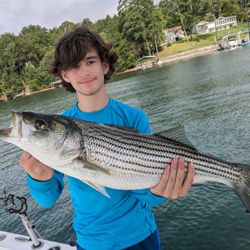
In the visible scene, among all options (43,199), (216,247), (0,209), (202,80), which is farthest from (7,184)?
(202,80)

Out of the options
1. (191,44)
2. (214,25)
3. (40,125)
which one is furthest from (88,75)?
(214,25)

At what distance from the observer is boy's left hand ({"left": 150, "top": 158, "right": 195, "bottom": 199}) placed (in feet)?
10.8

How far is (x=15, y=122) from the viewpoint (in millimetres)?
3105

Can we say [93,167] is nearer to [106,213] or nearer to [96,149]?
[96,149]

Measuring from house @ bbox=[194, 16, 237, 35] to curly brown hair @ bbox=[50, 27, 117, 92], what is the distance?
108 metres

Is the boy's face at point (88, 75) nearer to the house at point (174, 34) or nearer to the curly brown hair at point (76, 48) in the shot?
the curly brown hair at point (76, 48)

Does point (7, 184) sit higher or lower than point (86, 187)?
lower

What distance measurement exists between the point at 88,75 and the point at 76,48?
0.36 m

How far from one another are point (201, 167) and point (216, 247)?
578cm

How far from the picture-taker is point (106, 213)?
3.47 metres

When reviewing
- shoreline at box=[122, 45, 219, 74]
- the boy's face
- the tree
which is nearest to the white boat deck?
the boy's face

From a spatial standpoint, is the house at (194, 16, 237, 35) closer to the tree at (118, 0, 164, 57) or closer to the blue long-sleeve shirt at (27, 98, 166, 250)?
the tree at (118, 0, 164, 57)

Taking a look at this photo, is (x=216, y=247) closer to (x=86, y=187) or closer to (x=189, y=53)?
(x=86, y=187)

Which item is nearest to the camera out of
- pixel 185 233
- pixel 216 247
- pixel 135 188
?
pixel 135 188
